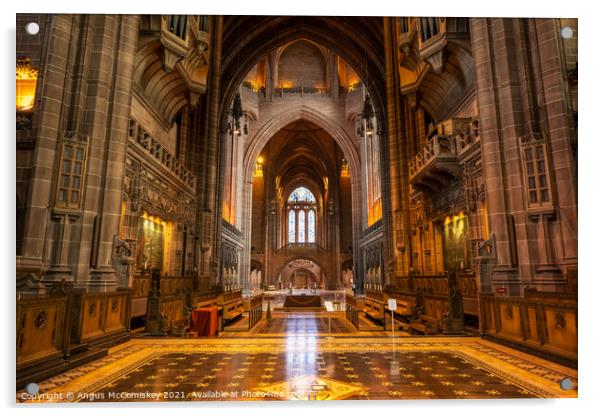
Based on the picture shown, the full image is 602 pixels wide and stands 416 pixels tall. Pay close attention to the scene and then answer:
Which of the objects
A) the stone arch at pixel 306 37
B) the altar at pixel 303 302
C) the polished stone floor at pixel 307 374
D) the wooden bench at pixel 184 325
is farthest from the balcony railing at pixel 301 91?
the polished stone floor at pixel 307 374

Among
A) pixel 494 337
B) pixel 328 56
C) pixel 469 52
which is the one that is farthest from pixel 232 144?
pixel 494 337

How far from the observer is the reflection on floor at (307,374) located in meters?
3.94

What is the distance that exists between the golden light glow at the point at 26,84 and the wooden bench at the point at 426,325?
8.21 metres

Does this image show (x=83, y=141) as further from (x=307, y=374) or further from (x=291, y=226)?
(x=291, y=226)

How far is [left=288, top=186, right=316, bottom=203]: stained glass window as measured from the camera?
48.8 m

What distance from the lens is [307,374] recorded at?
451cm

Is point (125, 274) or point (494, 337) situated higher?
point (125, 274)

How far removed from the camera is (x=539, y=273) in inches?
243

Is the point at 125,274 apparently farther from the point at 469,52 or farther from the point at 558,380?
the point at 469,52

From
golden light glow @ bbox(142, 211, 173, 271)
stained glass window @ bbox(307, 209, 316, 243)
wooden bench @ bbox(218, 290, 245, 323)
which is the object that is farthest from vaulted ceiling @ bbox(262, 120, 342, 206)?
wooden bench @ bbox(218, 290, 245, 323)

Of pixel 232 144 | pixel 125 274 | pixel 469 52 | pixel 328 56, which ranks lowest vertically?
pixel 125 274

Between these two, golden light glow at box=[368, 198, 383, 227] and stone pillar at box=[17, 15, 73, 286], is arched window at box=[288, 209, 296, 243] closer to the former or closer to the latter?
golden light glow at box=[368, 198, 383, 227]

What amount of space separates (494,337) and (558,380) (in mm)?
2111
